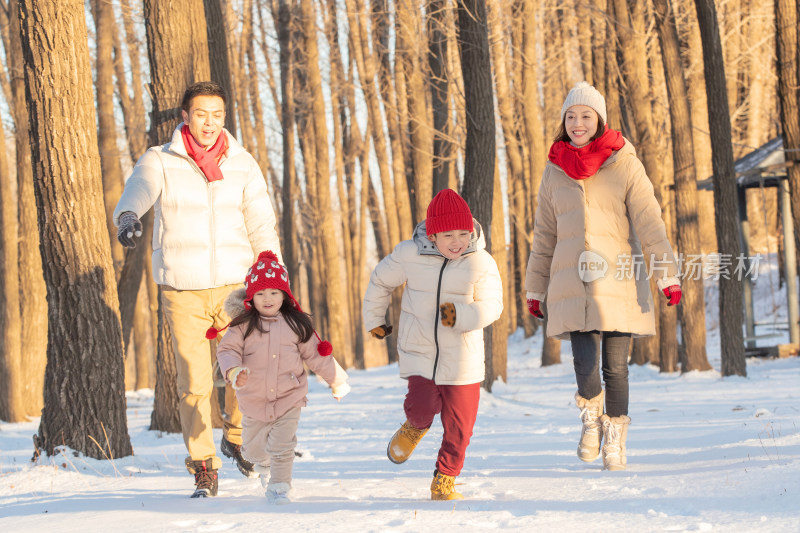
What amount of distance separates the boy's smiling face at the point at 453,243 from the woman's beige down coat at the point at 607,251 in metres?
0.85

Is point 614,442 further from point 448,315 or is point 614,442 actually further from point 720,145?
point 720,145

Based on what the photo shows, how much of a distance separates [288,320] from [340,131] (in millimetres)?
21773

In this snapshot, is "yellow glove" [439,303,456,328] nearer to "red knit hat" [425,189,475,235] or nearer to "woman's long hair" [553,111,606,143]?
"red knit hat" [425,189,475,235]

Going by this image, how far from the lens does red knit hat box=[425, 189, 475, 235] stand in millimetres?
4461

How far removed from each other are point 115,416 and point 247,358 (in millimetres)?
2318

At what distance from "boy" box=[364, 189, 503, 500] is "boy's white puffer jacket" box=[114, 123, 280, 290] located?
3.04 feet

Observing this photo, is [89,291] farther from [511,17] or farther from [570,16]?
[570,16]

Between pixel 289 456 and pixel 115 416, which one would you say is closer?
pixel 289 456

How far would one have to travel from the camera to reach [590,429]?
4996mm

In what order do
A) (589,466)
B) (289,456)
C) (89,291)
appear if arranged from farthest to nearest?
(89,291), (589,466), (289,456)

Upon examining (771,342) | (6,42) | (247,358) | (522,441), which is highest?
(6,42)

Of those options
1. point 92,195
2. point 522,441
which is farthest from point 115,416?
point 522,441

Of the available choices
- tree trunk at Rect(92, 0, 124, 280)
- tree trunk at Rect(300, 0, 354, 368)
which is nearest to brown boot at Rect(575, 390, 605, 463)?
tree trunk at Rect(92, 0, 124, 280)

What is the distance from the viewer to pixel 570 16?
2094cm
